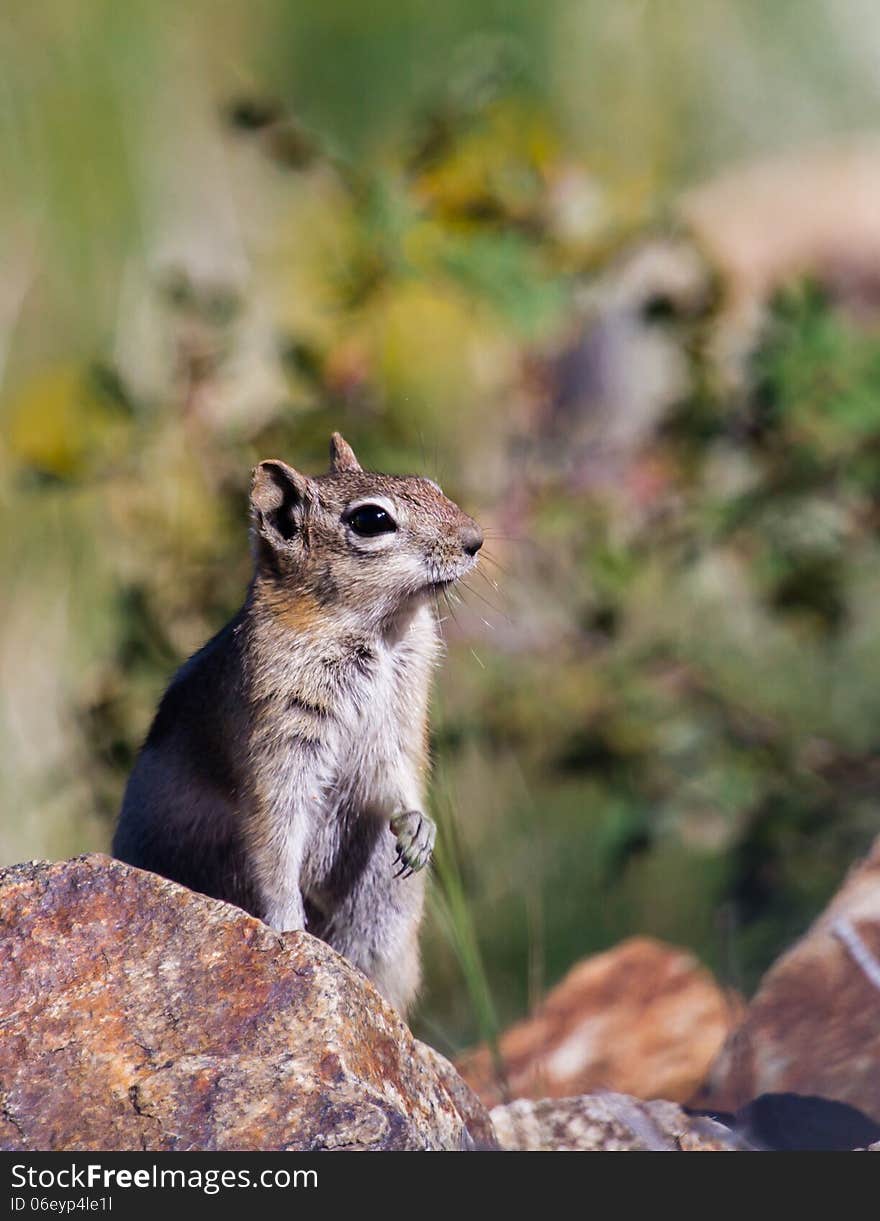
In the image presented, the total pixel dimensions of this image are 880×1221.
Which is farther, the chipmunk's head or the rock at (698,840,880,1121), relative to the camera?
the rock at (698,840,880,1121)

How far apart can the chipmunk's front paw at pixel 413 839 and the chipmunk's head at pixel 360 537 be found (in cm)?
43

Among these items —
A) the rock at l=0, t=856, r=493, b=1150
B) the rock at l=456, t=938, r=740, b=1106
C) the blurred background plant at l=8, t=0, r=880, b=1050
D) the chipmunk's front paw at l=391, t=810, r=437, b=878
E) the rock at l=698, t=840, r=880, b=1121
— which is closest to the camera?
the rock at l=0, t=856, r=493, b=1150

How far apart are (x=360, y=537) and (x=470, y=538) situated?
24 centimetres

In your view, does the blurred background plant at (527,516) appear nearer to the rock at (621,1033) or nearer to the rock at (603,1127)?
the rock at (621,1033)

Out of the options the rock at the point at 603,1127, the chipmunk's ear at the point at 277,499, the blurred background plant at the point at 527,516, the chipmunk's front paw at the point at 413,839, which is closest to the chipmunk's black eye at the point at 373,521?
the chipmunk's ear at the point at 277,499

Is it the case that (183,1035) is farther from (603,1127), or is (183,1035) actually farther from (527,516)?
(527,516)

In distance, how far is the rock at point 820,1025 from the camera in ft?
11.5

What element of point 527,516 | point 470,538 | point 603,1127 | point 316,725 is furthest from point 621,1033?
point 527,516

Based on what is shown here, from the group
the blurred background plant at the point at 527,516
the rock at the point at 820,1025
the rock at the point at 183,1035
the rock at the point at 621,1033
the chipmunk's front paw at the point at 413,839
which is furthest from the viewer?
the blurred background plant at the point at 527,516

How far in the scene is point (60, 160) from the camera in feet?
21.1

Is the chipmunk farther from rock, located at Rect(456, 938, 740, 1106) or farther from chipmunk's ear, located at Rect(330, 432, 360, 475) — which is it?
rock, located at Rect(456, 938, 740, 1106)

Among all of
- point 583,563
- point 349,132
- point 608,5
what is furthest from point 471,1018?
point 608,5

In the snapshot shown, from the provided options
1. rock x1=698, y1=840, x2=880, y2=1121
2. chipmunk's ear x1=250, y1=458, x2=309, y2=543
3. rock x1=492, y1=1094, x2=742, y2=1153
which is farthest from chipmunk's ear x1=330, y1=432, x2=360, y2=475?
rock x1=698, y1=840, x2=880, y2=1121

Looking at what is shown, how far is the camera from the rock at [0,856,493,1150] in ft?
8.39
